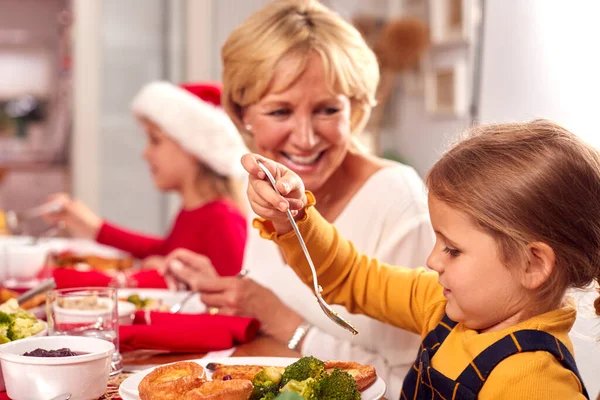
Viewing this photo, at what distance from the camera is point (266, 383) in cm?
108

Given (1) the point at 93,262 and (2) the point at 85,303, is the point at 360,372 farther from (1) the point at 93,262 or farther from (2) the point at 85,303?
(1) the point at 93,262

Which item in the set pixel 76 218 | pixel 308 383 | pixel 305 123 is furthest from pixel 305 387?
pixel 76 218

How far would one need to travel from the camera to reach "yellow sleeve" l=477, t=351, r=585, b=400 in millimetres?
1069

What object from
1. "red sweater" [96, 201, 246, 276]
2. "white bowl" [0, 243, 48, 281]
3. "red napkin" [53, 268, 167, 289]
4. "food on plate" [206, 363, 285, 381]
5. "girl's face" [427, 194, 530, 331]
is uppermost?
"girl's face" [427, 194, 530, 331]

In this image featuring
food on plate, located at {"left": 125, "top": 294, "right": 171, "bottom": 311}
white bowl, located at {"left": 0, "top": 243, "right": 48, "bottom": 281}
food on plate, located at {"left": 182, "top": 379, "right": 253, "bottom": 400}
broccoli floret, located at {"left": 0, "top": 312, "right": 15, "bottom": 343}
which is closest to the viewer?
food on plate, located at {"left": 182, "top": 379, "right": 253, "bottom": 400}

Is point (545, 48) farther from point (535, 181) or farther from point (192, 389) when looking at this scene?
point (192, 389)

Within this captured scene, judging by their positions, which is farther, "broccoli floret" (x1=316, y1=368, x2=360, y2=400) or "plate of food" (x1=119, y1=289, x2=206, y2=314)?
"plate of food" (x1=119, y1=289, x2=206, y2=314)

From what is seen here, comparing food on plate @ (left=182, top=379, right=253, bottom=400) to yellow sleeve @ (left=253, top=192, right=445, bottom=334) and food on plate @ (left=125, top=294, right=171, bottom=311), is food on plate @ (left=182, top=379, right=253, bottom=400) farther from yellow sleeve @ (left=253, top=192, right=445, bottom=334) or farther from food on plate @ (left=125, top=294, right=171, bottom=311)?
food on plate @ (left=125, top=294, right=171, bottom=311)

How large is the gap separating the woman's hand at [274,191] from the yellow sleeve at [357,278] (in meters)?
0.05

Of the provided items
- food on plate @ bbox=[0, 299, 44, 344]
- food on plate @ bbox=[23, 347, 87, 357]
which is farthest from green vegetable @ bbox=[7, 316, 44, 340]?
food on plate @ bbox=[23, 347, 87, 357]

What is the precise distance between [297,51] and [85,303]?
2.41 feet

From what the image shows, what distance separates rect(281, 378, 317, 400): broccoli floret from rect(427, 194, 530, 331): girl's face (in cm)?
28

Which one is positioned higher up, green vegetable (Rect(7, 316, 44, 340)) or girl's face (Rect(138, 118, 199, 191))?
green vegetable (Rect(7, 316, 44, 340))

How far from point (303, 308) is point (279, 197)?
22.7 inches
